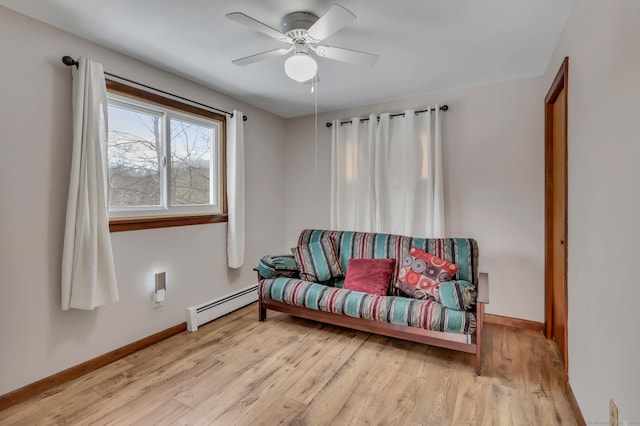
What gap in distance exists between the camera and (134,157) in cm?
254

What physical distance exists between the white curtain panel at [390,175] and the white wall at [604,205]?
1.36 metres

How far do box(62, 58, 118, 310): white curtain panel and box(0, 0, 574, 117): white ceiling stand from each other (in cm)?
31

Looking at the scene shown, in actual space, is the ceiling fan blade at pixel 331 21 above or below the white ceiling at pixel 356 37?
below

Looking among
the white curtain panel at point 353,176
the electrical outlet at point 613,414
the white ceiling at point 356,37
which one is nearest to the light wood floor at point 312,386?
the electrical outlet at point 613,414

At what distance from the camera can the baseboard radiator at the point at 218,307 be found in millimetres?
2910

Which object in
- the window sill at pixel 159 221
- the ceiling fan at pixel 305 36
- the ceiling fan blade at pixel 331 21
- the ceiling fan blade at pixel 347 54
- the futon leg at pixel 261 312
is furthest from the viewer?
the futon leg at pixel 261 312

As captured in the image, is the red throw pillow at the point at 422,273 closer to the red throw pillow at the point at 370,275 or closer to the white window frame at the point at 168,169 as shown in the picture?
the red throw pillow at the point at 370,275

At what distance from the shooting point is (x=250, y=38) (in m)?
2.16

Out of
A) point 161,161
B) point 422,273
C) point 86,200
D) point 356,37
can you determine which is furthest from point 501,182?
point 86,200

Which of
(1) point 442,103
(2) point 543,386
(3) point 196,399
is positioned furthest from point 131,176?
(2) point 543,386

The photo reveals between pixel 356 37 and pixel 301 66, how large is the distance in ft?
1.85

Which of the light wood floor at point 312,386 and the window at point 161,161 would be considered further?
the window at point 161,161

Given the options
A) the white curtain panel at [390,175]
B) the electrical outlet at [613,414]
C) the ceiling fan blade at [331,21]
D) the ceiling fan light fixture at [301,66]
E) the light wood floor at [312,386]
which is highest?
the ceiling fan blade at [331,21]

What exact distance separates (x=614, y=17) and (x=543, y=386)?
210 centimetres
